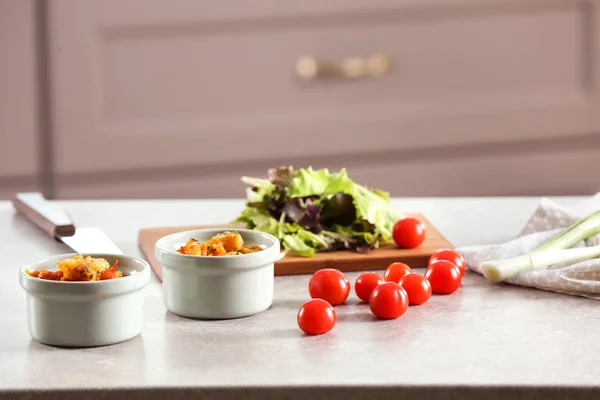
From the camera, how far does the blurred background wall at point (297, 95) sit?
326 cm

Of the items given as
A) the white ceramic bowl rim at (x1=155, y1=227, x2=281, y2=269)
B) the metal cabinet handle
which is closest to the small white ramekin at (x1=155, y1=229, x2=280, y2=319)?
the white ceramic bowl rim at (x1=155, y1=227, x2=281, y2=269)

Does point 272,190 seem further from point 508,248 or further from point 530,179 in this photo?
point 530,179

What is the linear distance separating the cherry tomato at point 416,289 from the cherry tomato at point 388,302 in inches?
2.7

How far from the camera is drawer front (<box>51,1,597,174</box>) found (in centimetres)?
328

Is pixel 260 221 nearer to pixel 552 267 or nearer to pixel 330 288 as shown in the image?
pixel 330 288

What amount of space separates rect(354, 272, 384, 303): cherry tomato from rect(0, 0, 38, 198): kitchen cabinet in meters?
2.12

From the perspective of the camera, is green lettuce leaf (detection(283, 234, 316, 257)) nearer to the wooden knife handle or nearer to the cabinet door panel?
the wooden knife handle

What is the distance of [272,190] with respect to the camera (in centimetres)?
175

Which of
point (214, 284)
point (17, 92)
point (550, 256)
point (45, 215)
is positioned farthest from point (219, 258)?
point (17, 92)

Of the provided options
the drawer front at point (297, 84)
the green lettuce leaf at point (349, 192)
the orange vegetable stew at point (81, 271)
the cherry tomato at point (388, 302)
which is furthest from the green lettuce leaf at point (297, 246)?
the drawer front at point (297, 84)

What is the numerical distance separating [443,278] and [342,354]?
0.32m

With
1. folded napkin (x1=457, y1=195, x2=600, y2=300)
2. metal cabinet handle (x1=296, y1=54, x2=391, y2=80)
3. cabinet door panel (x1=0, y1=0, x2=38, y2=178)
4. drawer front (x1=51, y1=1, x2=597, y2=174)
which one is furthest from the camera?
metal cabinet handle (x1=296, y1=54, x2=391, y2=80)

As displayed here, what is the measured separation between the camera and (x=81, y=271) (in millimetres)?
1213

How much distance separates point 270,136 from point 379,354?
91.3 inches
